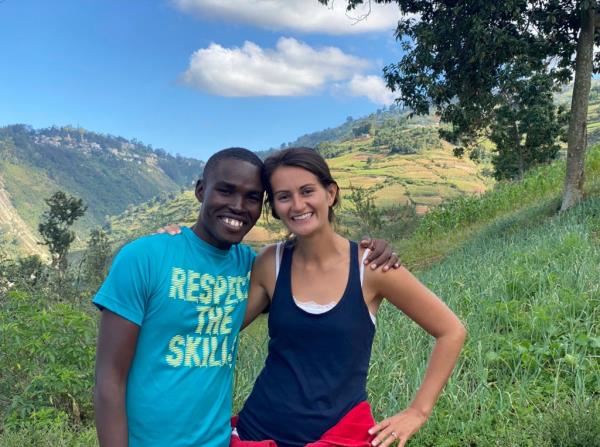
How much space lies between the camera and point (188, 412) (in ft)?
5.41

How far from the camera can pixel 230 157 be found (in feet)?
5.94

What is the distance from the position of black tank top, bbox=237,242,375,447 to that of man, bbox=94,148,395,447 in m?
0.14

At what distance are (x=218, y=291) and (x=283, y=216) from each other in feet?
1.09

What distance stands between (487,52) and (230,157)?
321 inches

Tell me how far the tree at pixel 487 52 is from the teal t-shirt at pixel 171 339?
26.0 feet

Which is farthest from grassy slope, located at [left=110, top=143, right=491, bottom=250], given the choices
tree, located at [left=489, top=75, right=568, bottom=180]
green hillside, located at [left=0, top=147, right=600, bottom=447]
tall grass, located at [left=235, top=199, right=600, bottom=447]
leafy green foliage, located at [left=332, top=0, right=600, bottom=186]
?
tall grass, located at [left=235, top=199, right=600, bottom=447]

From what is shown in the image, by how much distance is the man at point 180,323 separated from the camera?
1566 mm

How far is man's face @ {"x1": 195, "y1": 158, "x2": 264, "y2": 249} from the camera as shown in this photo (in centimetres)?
179

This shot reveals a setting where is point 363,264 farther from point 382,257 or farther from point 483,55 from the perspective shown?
point 483,55

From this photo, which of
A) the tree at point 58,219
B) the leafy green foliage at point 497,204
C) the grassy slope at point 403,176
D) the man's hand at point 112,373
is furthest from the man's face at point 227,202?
the grassy slope at point 403,176

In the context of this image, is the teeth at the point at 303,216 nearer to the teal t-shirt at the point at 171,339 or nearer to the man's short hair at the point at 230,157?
the man's short hair at the point at 230,157

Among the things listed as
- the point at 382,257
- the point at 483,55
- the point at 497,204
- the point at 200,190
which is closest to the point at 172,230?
the point at 200,190

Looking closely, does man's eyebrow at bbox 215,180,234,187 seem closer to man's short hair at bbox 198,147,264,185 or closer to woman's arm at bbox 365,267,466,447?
man's short hair at bbox 198,147,264,185

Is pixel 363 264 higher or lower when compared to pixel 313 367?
higher
